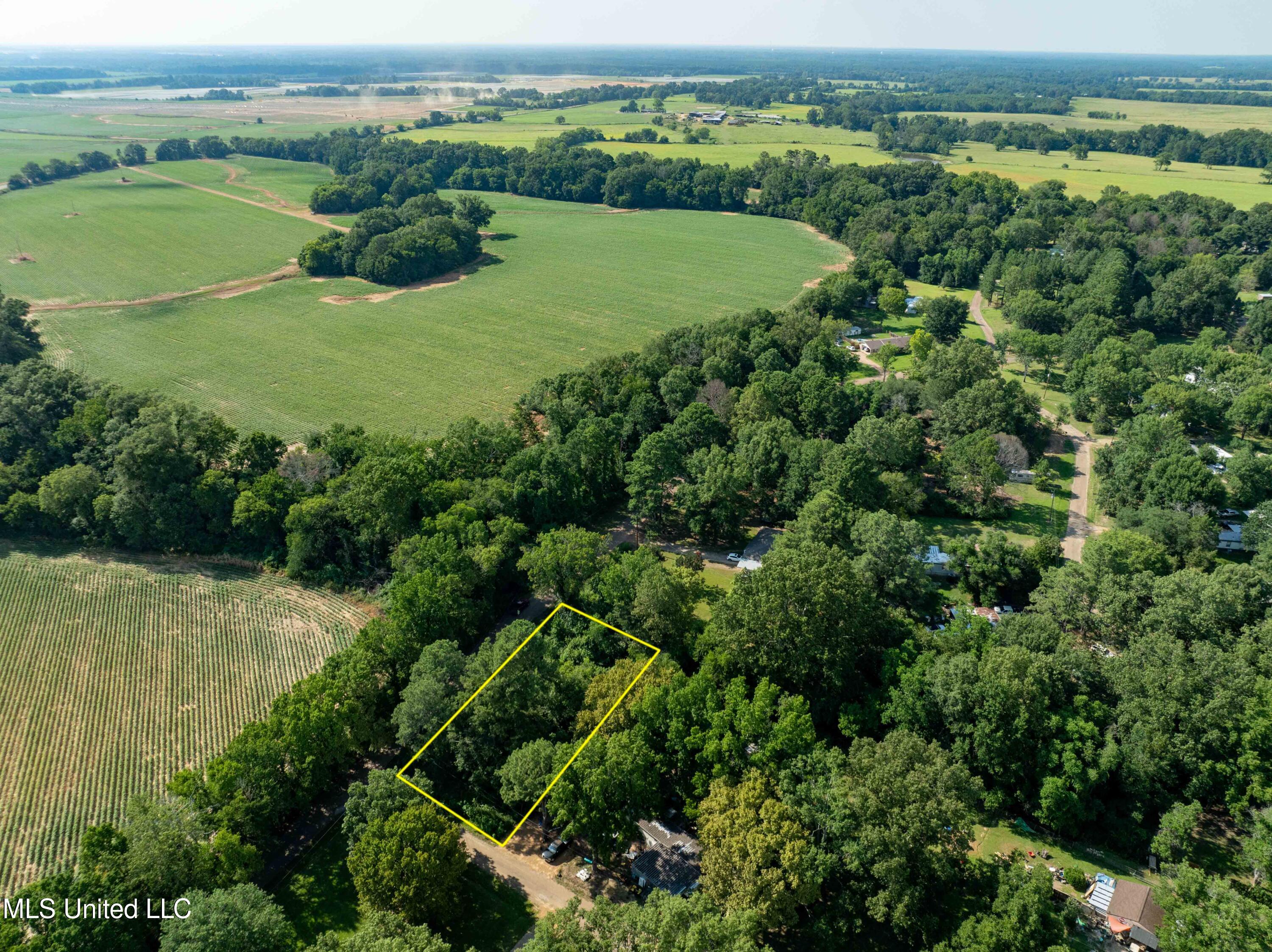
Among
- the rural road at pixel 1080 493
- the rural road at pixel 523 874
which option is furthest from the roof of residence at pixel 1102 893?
the rural road at pixel 523 874

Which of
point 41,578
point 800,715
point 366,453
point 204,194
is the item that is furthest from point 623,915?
point 204,194

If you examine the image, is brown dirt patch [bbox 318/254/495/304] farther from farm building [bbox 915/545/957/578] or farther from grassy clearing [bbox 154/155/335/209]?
farm building [bbox 915/545/957/578]

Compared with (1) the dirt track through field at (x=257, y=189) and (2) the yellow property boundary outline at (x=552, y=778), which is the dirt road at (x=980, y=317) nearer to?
(2) the yellow property boundary outline at (x=552, y=778)

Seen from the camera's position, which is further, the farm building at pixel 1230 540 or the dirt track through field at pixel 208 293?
the dirt track through field at pixel 208 293

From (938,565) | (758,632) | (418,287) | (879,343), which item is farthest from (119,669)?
(879,343)

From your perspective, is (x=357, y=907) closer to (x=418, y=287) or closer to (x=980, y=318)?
(x=418, y=287)
